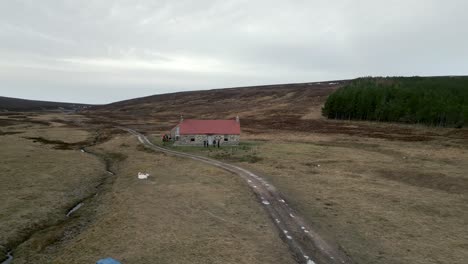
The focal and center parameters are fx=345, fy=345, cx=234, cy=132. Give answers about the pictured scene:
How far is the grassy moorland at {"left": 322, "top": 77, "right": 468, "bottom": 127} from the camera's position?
3757 inches

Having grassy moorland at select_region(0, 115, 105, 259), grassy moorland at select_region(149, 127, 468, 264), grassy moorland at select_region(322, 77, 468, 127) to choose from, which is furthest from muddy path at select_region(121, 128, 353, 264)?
grassy moorland at select_region(322, 77, 468, 127)

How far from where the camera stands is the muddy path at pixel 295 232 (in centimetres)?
2045

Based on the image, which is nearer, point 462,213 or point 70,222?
point 70,222

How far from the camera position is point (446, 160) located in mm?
52375

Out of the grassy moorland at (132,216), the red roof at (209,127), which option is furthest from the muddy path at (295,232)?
the red roof at (209,127)

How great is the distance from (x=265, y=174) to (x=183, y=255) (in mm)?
23902

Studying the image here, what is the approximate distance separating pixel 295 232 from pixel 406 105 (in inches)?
3771

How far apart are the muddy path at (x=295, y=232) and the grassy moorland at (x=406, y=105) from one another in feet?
261

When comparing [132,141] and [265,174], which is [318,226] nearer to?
[265,174]

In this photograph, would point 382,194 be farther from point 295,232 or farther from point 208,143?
point 208,143

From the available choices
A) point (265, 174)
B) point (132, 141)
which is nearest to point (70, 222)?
point (265, 174)

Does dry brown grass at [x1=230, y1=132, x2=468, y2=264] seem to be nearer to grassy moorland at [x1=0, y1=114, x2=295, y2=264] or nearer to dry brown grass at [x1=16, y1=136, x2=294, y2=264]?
dry brown grass at [x1=16, y1=136, x2=294, y2=264]

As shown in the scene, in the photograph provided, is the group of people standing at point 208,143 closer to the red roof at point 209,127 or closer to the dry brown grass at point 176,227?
the red roof at point 209,127

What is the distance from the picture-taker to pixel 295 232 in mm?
24250
